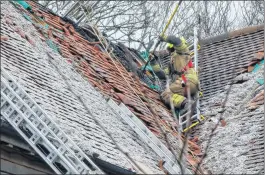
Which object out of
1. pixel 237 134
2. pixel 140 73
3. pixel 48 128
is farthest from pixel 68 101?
pixel 140 73

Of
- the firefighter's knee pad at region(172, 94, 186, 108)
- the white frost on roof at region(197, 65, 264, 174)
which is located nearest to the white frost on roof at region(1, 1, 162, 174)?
the white frost on roof at region(197, 65, 264, 174)

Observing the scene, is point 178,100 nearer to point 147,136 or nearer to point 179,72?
point 179,72

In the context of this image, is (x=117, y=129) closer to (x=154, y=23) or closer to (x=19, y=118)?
(x=19, y=118)

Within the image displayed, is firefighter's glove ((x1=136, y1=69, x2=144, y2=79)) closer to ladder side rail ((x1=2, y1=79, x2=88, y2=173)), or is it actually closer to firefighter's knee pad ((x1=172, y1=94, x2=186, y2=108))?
firefighter's knee pad ((x1=172, y1=94, x2=186, y2=108))

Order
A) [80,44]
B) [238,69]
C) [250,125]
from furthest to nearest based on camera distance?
[238,69]
[80,44]
[250,125]

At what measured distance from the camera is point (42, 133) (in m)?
6.34

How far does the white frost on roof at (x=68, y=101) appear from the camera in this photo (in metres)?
7.17

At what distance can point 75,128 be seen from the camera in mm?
7223

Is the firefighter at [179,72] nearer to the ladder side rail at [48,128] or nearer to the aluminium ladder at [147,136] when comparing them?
the aluminium ladder at [147,136]

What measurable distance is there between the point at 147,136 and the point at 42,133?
248cm

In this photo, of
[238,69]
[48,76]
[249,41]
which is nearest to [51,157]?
[48,76]

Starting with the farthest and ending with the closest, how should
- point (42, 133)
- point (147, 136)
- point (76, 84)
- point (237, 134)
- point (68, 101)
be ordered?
point (237, 134), point (76, 84), point (147, 136), point (68, 101), point (42, 133)

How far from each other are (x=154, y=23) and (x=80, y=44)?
13.7 meters

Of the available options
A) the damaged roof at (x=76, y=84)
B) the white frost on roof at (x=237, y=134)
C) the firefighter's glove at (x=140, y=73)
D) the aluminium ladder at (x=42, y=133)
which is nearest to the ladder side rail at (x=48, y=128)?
the aluminium ladder at (x=42, y=133)
